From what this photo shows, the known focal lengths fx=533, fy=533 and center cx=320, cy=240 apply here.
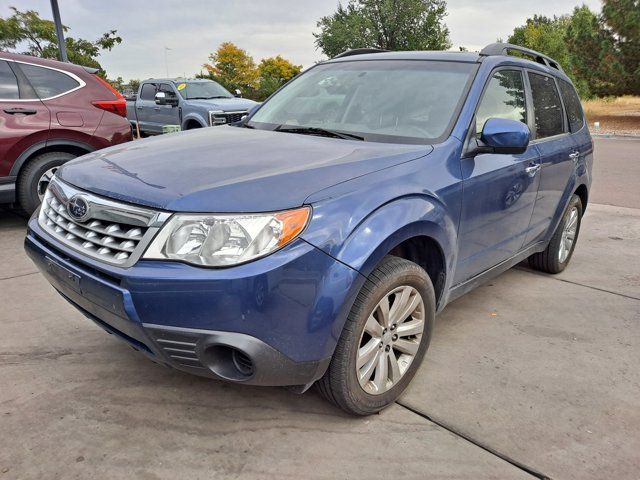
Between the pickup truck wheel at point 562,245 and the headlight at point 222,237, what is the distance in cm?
309

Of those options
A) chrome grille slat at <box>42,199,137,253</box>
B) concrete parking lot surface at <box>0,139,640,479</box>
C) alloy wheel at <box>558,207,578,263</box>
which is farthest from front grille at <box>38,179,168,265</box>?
alloy wheel at <box>558,207,578,263</box>

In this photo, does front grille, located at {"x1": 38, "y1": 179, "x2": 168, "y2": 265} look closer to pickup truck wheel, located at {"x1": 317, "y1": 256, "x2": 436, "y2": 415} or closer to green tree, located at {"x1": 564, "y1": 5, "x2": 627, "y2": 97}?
pickup truck wheel, located at {"x1": 317, "y1": 256, "x2": 436, "y2": 415}

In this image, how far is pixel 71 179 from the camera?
255 centimetres

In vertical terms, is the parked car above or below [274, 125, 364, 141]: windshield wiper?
below

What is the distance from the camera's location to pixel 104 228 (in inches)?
87.4

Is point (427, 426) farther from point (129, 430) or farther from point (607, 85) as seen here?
point (607, 85)

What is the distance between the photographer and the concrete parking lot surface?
2.21 m

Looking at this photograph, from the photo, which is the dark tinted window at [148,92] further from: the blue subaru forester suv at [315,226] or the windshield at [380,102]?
the blue subaru forester suv at [315,226]

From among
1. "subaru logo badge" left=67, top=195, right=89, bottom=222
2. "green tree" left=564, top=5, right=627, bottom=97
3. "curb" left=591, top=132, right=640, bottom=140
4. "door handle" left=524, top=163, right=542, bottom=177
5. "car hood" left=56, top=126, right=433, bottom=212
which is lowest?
"curb" left=591, top=132, right=640, bottom=140

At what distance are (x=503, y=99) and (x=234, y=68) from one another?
43.8m

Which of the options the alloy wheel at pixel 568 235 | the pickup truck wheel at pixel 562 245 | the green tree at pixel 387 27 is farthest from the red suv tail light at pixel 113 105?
the green tree at pixel 387 27

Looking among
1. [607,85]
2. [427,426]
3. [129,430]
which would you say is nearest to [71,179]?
[129,430]

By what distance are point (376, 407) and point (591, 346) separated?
5.39ft

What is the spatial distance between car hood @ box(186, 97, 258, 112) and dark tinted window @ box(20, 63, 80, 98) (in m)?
4.75
